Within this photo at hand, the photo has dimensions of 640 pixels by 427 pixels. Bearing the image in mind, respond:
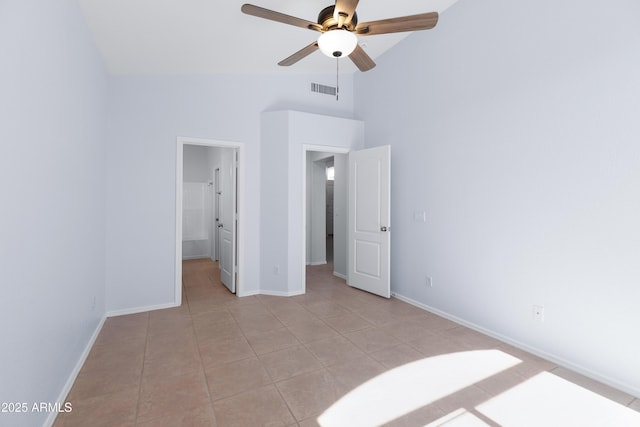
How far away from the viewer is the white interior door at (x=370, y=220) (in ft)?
13.7

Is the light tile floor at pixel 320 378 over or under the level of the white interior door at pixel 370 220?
under

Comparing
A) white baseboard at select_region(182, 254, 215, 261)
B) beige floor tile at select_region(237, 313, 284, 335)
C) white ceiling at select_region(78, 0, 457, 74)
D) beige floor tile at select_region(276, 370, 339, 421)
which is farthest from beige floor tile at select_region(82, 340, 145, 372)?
white baseboard at select_region(182, 254, 215, 261)

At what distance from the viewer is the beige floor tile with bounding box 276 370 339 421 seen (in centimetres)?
193

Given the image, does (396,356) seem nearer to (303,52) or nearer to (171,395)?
(171,395)

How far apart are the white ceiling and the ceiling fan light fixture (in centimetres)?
101

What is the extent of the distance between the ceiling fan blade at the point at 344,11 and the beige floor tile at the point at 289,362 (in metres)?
2.65

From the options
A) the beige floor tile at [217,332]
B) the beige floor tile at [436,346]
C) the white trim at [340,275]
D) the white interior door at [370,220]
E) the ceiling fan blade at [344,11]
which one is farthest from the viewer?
the white trim at [340,275]

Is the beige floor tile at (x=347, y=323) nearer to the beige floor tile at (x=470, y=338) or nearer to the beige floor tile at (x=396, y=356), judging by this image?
the beige floor tile at (x=396, y=356)

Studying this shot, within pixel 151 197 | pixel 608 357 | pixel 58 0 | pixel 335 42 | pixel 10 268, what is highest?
pixel 58 0

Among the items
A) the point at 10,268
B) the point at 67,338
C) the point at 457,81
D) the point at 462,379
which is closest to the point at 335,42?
the point at 457,81

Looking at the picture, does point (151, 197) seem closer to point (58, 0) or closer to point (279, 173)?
point (279, 173)

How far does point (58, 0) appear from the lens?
204 cm

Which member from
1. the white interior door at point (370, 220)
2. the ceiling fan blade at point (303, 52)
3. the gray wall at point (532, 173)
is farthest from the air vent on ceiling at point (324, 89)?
the ceiling fan blade at point (303, 52)

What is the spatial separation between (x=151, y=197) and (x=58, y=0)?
2156 millimetres
